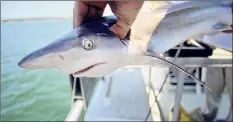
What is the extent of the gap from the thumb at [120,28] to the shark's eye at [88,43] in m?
0.04

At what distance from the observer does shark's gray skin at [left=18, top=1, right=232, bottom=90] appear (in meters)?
0.44

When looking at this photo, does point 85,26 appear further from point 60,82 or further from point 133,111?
point 60,82

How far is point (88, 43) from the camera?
1.51 ft

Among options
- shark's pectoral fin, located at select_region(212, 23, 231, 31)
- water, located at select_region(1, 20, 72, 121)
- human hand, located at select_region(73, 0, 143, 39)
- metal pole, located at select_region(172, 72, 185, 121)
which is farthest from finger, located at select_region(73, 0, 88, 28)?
water, located at select_region(1, 20, 72, 121)

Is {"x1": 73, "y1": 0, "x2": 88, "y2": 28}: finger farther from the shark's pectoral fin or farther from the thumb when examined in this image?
the shark's pectoral fin

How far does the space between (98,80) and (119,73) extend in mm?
239

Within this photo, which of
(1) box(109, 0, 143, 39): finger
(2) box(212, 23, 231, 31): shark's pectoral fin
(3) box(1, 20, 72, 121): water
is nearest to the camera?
(1) box(109, 0, 143, 39): finger

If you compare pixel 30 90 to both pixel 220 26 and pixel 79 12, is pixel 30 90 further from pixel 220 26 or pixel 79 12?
pixel 79 12

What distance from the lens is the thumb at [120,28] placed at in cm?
44

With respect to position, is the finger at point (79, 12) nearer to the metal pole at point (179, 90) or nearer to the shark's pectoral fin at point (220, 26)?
the shark's pectoral fin at point (220, 26)

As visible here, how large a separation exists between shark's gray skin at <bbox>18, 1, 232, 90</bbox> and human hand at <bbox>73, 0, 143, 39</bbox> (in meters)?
0.01

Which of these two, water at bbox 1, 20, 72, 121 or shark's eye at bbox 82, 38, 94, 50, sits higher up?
shark's eye at bbox 82, 38, 94, 50

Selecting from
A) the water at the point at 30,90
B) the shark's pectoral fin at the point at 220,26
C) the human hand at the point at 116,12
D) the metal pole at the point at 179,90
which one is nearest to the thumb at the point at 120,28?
the human hand at the point at 116,12

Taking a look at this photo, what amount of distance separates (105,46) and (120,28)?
0.13 ft
